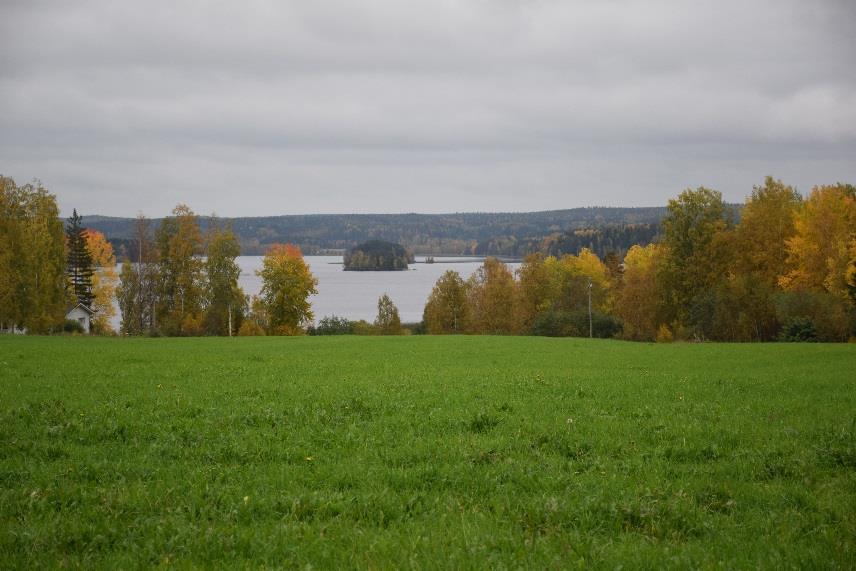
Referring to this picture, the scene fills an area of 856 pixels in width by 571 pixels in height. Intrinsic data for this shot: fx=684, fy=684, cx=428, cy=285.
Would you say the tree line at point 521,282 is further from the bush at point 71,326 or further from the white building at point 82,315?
the bush at point 71,326

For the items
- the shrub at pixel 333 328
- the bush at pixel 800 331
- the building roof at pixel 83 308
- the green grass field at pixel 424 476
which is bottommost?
the shrub at pixel 333 328

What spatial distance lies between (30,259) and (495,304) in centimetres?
5480

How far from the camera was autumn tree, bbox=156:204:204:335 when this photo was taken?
7569 cm

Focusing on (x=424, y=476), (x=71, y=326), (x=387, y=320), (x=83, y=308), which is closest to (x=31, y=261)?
(x=71, y=326)

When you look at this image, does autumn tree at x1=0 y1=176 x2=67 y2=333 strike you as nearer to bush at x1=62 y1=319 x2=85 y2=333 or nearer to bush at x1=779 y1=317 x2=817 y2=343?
bush at x1=62 y1=319 x2=85 y2=333

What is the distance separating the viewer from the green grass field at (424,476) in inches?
252

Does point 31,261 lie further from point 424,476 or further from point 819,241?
point 819,241

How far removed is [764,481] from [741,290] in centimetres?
5622

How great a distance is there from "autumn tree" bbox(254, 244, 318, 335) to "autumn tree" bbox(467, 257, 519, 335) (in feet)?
84.5

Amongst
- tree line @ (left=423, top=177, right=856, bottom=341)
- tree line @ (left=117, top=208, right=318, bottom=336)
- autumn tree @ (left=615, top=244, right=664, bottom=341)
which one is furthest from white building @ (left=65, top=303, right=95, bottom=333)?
autumn tree @ (left=615, top=244, right=664, bottom=341)

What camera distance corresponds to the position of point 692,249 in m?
67.3

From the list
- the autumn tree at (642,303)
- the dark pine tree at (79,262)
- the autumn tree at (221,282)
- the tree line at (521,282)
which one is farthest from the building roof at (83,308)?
the autumn tree at (642,303)

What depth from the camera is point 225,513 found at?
7.31m

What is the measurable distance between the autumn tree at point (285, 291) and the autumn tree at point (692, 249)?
3793 centimetres
